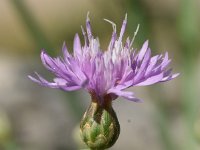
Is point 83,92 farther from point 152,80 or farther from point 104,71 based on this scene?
point 152,80

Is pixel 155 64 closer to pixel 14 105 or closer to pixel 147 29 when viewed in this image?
pixel 147 29

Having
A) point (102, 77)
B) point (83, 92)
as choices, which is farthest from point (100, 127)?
point (83, 92)

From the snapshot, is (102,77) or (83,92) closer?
(102,77)

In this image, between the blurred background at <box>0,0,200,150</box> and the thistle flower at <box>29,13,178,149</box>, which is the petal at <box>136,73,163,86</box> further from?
the blurred background at <box>0,0,200,150</box>

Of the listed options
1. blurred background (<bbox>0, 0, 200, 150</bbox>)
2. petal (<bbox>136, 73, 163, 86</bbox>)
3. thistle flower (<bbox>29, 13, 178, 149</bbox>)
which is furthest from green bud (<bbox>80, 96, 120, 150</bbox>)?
blurred background (<bbox>0, 0, 200, 150</bbox>)

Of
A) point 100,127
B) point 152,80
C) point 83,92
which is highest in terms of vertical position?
point 152,80
